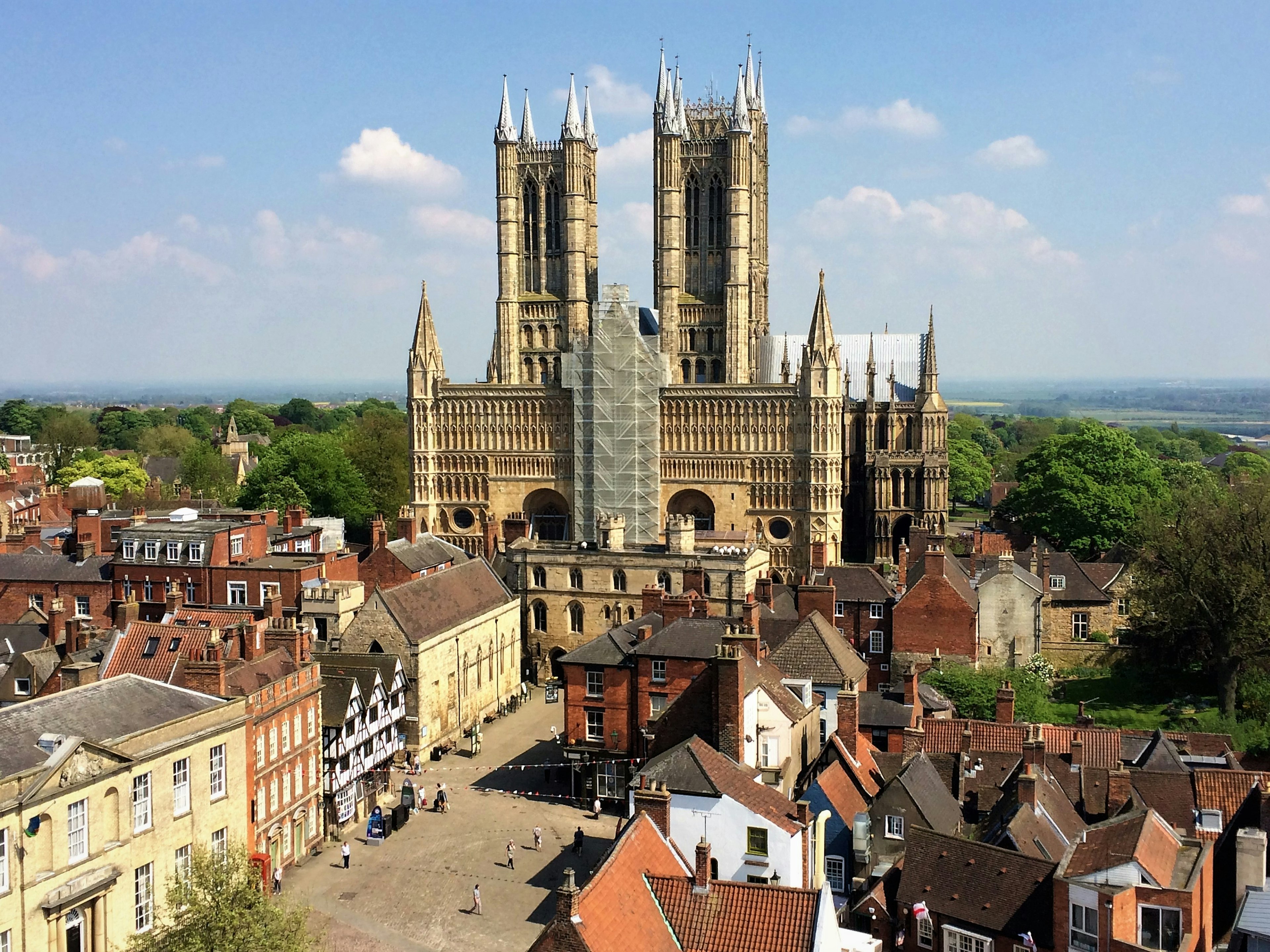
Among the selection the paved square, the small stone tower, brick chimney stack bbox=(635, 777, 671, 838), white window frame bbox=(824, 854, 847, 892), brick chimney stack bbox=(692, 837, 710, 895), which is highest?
the small stone tower

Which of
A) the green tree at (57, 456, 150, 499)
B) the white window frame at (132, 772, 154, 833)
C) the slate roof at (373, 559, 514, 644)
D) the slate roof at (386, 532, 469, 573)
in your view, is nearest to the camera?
the white window frame at (132, 772, 154, 833)

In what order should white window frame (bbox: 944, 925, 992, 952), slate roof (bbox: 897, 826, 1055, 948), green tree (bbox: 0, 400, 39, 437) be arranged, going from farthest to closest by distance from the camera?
green tree (bbox: 0, 400, 39, 437) → white window frame (bbox: 944, 925, 992, 952) → slate roof (bbox: 897, 826, 1055, 948)

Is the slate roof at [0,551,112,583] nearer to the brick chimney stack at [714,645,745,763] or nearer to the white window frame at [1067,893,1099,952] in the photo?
the brick chimney stack at [714,645,745,763]

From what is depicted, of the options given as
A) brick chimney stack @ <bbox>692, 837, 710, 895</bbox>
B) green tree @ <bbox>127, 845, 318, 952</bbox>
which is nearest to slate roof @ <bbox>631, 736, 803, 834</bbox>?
brick chimney stack @ <bbox>692, 837, 710, 895</bbox>

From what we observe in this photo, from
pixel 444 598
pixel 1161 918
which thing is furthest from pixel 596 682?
pixel 1161 918

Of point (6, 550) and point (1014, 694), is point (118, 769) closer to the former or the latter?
point (1014, 694)

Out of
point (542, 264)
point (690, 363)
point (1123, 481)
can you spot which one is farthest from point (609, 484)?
point (1123, 481)

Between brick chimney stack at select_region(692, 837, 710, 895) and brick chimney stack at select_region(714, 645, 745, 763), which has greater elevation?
brick chimney stack at select_region(714, 645, 745, 763)

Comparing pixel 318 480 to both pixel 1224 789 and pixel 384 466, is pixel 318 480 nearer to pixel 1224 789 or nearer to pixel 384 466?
pixel 384 466
